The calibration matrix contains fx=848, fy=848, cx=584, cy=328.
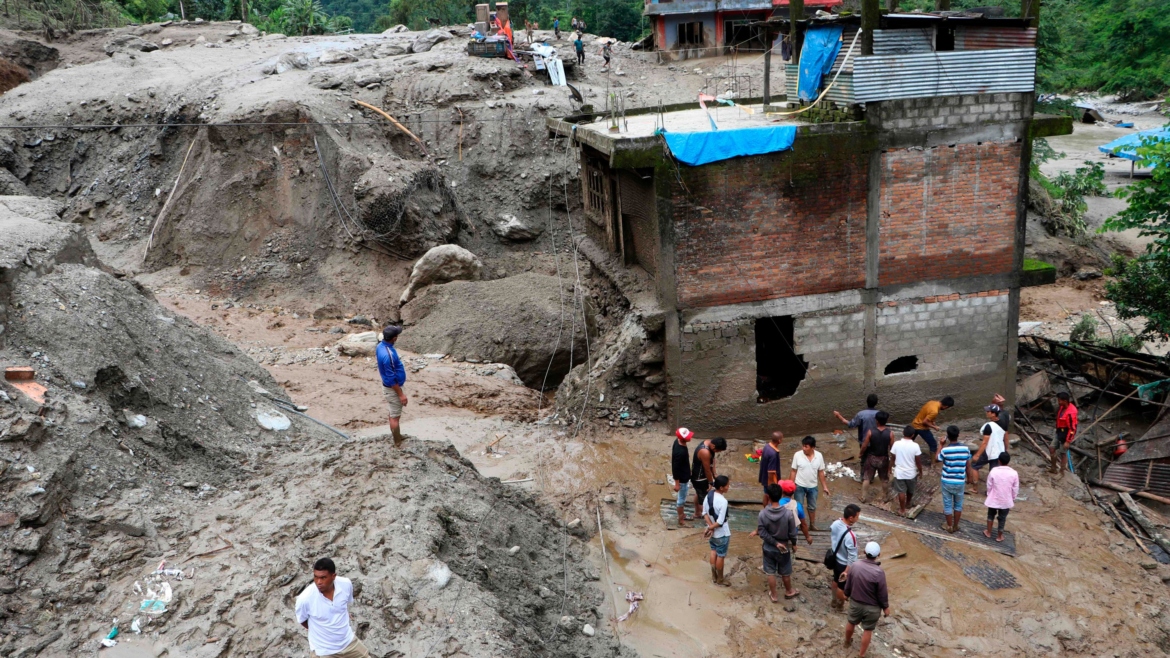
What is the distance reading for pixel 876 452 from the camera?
11.0 meters

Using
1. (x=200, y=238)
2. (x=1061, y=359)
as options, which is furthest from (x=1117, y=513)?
(x=200, y=238)

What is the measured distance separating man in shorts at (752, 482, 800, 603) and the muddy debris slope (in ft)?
6.25

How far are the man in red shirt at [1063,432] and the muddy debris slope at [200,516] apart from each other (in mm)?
7704

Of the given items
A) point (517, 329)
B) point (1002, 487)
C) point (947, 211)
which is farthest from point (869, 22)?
point (517, 329)

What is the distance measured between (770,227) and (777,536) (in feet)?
16.9

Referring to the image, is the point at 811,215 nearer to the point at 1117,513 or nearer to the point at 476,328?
the point at 1117,513

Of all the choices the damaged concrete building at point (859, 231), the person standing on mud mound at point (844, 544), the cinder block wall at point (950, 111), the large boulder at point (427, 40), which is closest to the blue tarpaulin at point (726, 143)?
the damaged concrete building at point (859, 231)

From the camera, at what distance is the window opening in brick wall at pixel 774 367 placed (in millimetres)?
14016

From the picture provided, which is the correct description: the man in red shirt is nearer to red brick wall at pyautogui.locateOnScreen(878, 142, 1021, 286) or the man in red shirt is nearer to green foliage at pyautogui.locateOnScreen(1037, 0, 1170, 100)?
red brick wall at pyautogui.locateOnScreen(878, 142, 1021, 286)

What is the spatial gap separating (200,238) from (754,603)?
18.0 metres

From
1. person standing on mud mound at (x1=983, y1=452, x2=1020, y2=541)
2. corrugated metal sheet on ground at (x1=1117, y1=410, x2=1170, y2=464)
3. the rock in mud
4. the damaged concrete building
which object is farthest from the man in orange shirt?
the rock in mud

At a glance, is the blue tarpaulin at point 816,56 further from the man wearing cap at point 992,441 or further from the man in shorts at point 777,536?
the man in shorts at point 777,536

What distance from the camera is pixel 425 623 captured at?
686 cm

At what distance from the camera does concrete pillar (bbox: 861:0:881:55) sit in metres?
11.7
